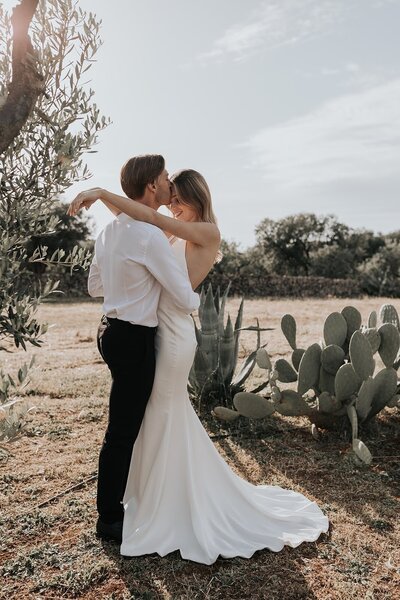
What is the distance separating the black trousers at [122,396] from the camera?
3.13m

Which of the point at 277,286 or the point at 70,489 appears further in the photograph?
the point at 277,286

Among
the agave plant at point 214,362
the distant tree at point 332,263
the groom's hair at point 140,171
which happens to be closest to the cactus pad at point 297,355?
the agave plant at point 214,362

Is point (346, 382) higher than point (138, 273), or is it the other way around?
point (138, 273)

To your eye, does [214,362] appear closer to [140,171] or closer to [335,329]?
[335,329]

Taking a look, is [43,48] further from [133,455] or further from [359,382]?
[359,382]

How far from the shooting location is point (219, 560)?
3170 mm

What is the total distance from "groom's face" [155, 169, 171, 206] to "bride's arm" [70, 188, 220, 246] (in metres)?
0.14

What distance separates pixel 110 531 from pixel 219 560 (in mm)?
677

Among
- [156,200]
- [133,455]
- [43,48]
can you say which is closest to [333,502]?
[133,455]

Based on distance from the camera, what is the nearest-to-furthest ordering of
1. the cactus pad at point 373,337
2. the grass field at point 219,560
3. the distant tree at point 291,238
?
the grass field at point 219,560 < the cactus pad at point 373,337 < the distant tree at point 291,238

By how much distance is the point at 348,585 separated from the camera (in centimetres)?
294

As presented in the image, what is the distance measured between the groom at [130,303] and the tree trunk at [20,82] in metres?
0.72

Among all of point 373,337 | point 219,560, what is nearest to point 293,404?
point 373,337

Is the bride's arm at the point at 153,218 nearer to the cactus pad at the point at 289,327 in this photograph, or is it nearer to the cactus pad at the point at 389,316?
the cactus pad at the point at 289,327
